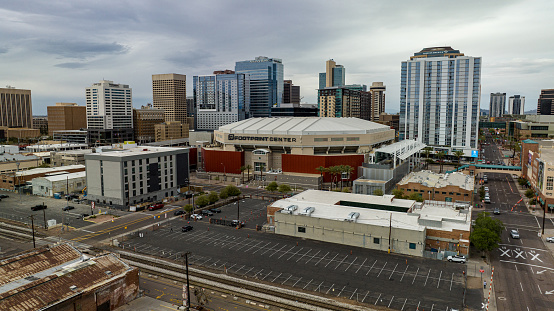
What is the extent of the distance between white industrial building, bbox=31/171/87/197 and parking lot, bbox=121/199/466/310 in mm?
54990

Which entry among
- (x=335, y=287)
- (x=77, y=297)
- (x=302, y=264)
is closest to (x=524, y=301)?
(x=335, y=287)

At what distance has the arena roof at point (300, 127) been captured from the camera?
136875 mm

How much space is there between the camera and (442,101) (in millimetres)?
185625

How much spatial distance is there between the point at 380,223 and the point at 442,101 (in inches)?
5507

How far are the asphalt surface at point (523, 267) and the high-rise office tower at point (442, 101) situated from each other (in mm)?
95389

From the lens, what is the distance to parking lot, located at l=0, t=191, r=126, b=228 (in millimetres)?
87062

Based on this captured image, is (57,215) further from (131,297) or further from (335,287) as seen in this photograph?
(335,287)

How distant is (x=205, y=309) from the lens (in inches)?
1783

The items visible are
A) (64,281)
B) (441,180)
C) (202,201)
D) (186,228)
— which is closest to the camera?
(64,281)

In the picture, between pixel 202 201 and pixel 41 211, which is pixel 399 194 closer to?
pixel 202 201

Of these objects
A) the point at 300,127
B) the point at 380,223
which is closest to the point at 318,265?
the point at 380,223

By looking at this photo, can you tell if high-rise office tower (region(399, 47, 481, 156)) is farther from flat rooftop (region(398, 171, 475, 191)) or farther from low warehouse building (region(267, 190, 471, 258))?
low warehouse building (region(267, 190, 471, 258))

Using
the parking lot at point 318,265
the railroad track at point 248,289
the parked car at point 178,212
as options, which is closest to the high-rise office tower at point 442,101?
the parking lot at point 318,265

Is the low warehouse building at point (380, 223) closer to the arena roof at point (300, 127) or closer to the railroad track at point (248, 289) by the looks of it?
the railroad track at point (248, 289)
